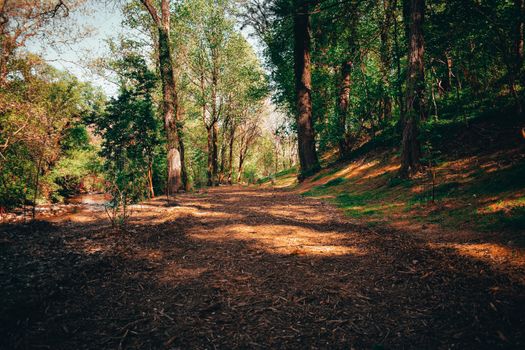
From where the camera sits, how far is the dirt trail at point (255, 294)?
2029 mm

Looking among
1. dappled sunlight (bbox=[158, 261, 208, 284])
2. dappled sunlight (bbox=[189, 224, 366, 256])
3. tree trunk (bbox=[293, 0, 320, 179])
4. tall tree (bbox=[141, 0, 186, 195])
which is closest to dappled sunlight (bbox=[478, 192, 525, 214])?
dappled sunlight (bbox=[189, 224, 366, 256])

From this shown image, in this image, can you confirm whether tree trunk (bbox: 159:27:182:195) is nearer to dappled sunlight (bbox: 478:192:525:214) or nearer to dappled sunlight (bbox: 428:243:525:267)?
dappled sunlight (bbox: 428:243:525:267)

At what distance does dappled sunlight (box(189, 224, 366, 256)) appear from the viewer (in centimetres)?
391

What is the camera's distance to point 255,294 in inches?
109

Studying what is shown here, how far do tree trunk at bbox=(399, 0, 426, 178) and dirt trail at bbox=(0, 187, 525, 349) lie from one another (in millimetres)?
3856

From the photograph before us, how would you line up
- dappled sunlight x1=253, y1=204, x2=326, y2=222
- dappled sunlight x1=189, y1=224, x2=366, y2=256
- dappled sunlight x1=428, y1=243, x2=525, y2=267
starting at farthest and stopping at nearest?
dappled sunlight x1=253, y1=204, x2=326, y2=222 → dappled sunlight x1=189, y1=224, x2=366, y2=256 → dappled sunlight x1=428, y1=243, x2=525, y2=267

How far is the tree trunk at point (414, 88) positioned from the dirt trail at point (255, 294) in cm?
386

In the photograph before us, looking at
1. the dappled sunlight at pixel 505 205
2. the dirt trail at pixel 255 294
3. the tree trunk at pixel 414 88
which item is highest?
the tree trunk at pixel 414 88

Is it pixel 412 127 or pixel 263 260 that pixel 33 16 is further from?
pixel 412 127

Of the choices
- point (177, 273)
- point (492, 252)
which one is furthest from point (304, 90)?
point (177, 273)

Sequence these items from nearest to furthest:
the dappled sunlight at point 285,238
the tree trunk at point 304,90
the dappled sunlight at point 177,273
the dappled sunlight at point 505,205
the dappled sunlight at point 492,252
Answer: the dappled sunlight at point 492,252
the dappled sunlight at point 177,273
the dappled sunlight at point 505,205
the dappled sunlight at point 285,238
the tree trunk at point 304,90

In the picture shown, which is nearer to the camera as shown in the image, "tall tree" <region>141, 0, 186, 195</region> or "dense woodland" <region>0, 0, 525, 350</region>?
"dense woodland" <region>0, 0, 525, 350</region>

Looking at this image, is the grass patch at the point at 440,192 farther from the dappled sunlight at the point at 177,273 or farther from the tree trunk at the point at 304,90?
the tree trunk at the point at 304,90

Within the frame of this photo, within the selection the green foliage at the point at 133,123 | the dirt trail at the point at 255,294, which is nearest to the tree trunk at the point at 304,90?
the green foliage at the point at 133,123
